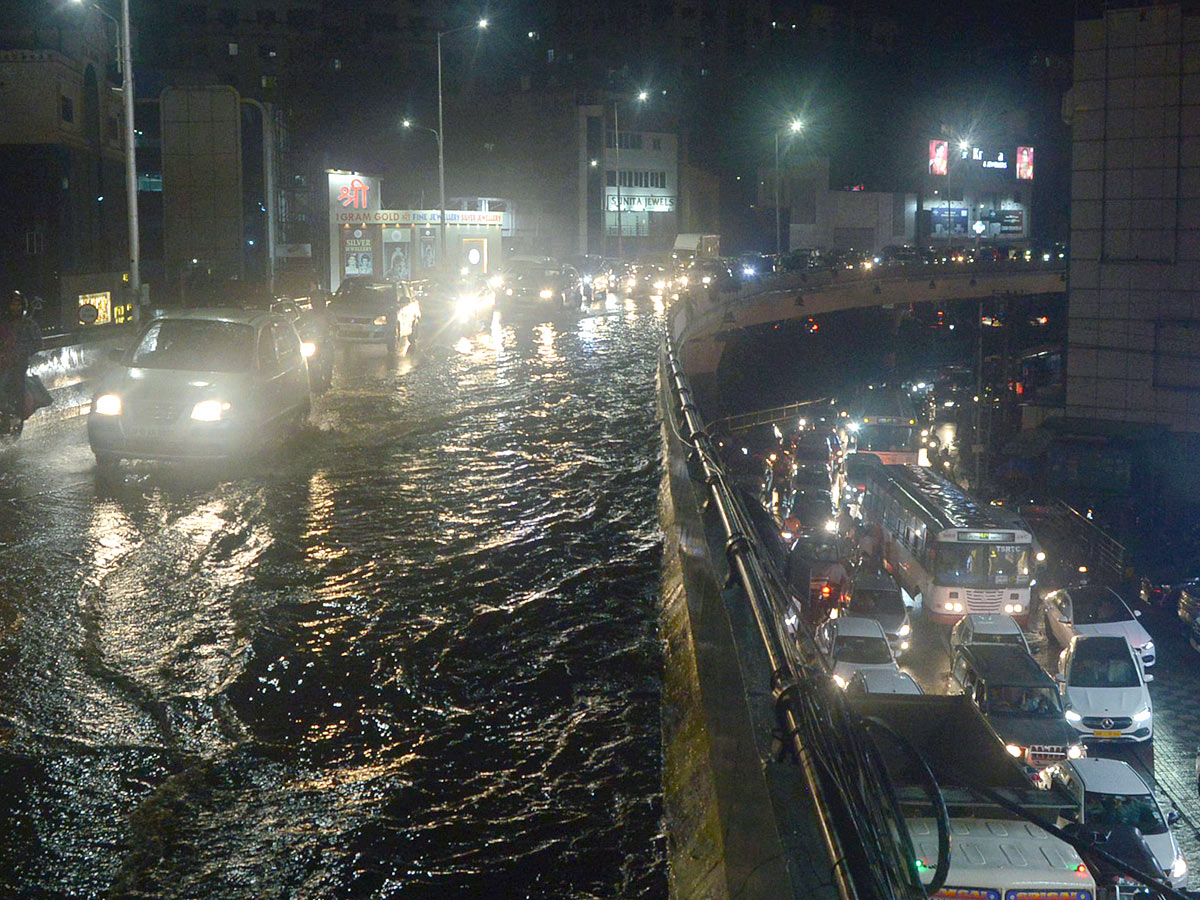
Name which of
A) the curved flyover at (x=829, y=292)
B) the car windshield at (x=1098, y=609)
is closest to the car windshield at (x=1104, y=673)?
the car windshield at (x=1098, y=609)

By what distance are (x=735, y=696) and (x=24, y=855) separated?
2537mm

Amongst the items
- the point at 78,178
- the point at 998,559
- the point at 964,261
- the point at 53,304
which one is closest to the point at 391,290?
the point at 998,559

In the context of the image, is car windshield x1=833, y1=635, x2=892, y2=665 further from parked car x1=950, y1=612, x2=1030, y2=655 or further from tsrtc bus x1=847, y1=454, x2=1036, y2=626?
tsrtc bus x1=847, y1=454, x2=1036, y2=626

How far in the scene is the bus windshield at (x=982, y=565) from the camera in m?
28.3

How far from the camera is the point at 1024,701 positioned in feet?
67.8

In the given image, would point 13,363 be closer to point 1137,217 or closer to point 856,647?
point 856,647

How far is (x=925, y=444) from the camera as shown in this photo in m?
47.4

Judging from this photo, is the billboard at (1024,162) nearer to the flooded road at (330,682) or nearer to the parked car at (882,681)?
the parked car at (882,681)

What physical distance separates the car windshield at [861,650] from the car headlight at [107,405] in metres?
14.9

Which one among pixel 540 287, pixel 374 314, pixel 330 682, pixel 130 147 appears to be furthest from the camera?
pixel 540 287

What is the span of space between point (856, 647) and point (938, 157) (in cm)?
8051

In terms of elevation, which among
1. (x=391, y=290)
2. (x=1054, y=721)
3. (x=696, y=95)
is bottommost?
(x=1054, y=721)

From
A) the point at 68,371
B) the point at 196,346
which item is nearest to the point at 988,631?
the point at 196,346

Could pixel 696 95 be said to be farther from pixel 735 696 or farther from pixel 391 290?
pixel 735 696
